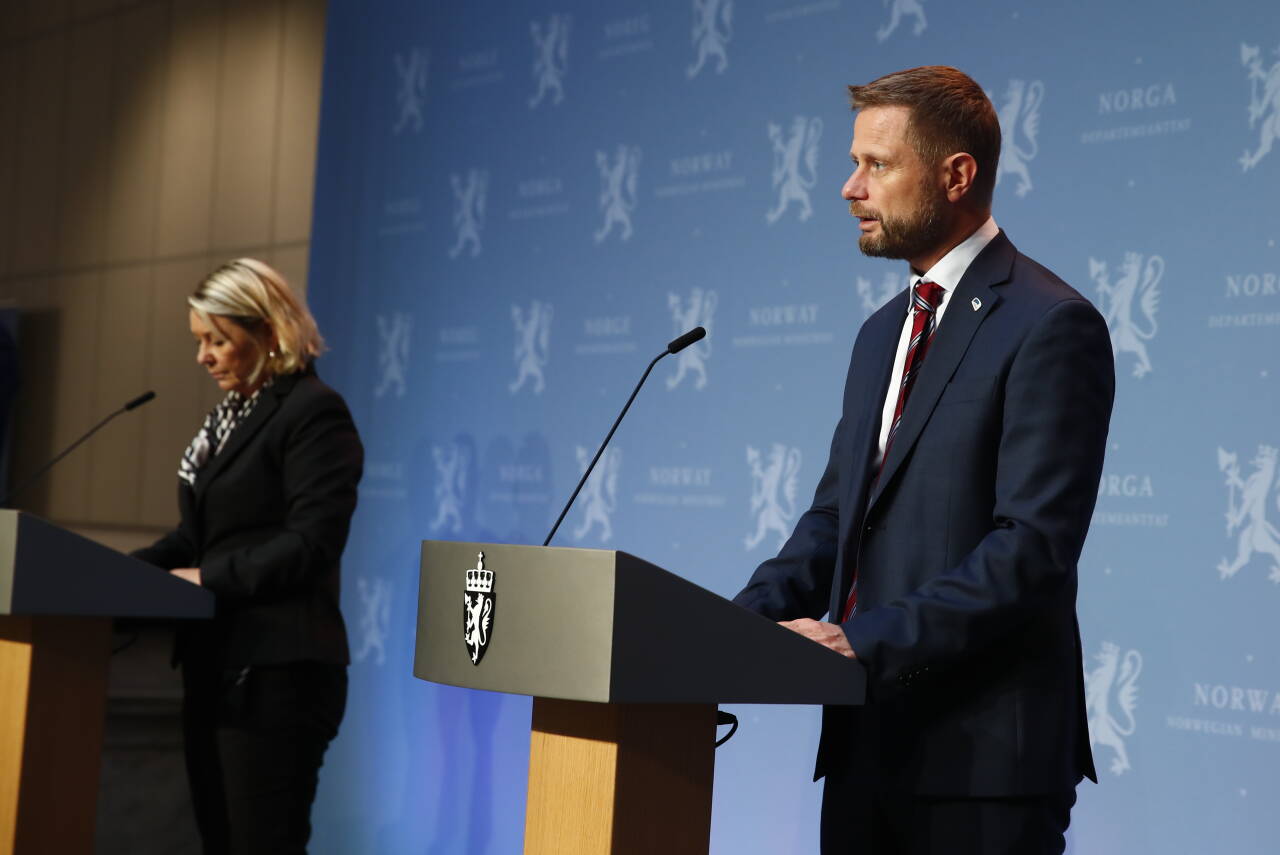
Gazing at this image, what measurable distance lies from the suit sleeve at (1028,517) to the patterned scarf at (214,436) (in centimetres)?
201

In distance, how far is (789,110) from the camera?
148 inches

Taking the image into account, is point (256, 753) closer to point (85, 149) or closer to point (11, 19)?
point (85, 149)

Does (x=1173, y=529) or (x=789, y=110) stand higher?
(x=789, y=110)

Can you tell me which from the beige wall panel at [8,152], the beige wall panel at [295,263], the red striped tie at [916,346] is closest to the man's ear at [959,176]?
the red striped tie at [916,346]

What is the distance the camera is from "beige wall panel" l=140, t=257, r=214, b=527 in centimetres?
603

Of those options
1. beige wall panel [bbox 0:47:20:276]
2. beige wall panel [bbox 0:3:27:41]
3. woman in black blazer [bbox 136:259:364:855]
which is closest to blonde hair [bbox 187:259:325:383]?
woman in black blazer [bbox 136:259:364:855]

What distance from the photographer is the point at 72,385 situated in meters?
6.87

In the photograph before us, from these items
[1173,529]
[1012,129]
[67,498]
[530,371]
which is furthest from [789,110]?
[67,498]

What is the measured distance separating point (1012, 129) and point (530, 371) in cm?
174

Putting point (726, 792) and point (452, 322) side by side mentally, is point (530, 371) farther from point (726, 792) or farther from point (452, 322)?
point (726, 792)

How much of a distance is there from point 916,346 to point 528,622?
0.72m

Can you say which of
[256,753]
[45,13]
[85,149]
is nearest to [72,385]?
[85,149]

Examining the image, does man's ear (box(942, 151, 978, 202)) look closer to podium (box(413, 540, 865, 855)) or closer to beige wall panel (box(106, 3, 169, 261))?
podium (box(413, 540, 865, 855))

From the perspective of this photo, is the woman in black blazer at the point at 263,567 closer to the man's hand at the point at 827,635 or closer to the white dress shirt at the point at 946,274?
the white dress shirt at the point at 946,274
